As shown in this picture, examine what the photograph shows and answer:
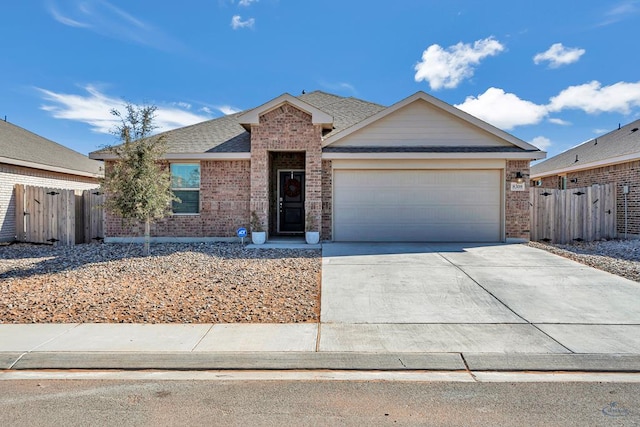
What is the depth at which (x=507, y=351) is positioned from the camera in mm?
4375

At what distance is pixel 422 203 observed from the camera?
12.5 meters

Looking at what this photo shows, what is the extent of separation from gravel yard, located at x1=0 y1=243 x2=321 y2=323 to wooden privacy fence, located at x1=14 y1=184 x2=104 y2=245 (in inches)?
74.7

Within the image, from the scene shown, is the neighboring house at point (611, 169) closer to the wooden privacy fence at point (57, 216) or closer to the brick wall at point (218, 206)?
the brick wall at point (218, 206)

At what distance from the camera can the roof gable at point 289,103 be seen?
11883mm

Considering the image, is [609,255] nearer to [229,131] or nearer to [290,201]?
[290,201]

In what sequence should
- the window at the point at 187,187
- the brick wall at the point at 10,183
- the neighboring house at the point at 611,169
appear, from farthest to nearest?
1. the neighboring house at the point at 611,169
2. the brick wall at the point at 10,183
3. the window at the point at 187,187

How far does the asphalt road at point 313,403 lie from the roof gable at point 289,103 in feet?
30.6

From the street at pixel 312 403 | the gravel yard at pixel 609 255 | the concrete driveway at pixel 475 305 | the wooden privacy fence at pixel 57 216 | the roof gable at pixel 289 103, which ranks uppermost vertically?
the roof gable at pixel 289 103

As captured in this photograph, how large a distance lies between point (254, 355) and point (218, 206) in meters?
8.92

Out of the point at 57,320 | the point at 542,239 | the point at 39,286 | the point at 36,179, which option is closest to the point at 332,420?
the point at 57,320

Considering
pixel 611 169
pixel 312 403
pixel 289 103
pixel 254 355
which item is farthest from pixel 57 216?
pixel 611 169

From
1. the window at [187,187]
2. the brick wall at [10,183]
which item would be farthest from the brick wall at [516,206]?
the brick wall at [10,183]

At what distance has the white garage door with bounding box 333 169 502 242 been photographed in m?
12.4

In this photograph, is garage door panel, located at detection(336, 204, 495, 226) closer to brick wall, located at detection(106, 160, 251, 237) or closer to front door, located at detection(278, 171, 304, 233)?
front door, located at detection(278, 171, 304, 233)
